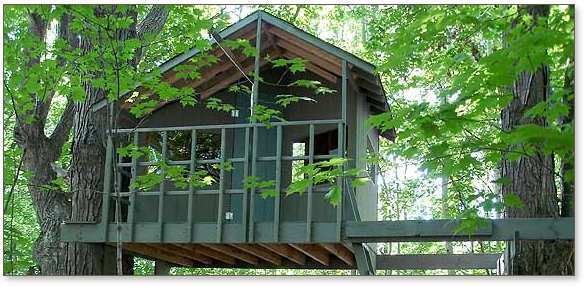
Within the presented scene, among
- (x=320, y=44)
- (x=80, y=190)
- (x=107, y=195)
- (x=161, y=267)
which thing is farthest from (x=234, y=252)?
(x=320, y=44)

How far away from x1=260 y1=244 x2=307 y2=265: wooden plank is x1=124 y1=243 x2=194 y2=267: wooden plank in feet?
3.82

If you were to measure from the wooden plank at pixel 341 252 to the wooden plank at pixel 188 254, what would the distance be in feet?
4.84

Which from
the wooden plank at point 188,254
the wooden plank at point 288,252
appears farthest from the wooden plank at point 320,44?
the wooden plank at point 188,254

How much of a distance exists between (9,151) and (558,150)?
4.53 m

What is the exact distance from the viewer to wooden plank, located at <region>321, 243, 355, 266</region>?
6.24 metres

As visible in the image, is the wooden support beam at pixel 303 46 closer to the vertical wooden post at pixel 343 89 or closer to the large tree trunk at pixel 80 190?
the vertical wooden post at pixel 343 89

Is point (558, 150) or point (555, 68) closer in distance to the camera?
point (558, 150)

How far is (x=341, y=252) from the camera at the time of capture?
6.82 m

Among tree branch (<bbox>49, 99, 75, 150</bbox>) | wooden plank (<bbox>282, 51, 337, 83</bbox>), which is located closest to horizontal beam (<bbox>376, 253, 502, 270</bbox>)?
wooden plank (<bbox>282, 51, 337, 83</bbox>)

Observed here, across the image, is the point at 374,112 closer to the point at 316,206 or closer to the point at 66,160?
the point at 316,206

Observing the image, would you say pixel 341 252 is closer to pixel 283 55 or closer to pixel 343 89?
pixel 343 89

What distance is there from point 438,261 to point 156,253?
291cm

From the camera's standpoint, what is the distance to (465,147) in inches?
142

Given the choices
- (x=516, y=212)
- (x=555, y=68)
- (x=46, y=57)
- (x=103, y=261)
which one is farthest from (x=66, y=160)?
(x=555, y=68)
